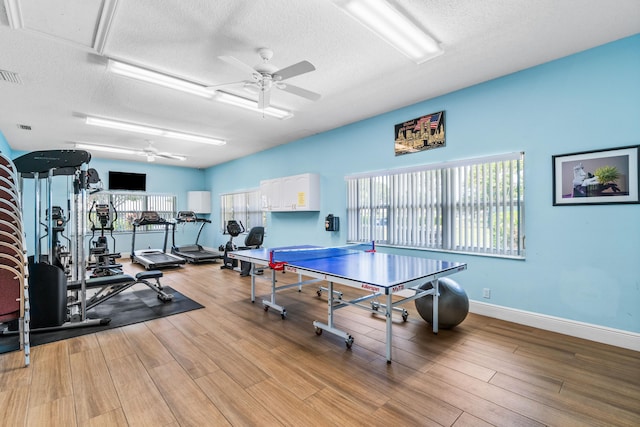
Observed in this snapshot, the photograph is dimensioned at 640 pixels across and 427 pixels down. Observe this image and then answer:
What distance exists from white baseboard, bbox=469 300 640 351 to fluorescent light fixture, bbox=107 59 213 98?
4628 mm

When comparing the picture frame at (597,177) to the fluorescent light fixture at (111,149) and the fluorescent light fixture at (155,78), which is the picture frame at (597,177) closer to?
the fluorescent light fixture at (155,78)

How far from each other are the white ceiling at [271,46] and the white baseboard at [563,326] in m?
2.91

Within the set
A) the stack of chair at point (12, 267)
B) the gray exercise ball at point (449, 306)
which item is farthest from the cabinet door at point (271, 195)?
the stack of chair at point (12, 267)

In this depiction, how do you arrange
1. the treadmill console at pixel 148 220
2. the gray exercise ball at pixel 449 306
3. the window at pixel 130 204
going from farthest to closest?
the window at pixel 130 204 → the treadmill console at pixel 148 220 → the gray exercise ball at pixel 449 306

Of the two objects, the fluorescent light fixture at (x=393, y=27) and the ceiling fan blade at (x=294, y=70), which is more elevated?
the fluorescent light fixture at (x=393, y=27)

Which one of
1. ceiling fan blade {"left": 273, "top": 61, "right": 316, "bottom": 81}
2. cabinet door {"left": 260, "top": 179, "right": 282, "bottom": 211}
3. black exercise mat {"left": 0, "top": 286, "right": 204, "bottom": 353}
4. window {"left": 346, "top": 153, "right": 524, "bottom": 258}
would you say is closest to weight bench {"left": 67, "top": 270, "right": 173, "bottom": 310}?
black exercise mat {"left": 0, "top": 286, "right": 204, "bottom": 353}

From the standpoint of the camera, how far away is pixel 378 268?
287 centimetres

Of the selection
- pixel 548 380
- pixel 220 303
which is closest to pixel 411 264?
pixel 548 380

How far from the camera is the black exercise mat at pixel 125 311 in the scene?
301 centimetres

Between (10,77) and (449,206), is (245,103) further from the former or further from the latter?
(449,206)

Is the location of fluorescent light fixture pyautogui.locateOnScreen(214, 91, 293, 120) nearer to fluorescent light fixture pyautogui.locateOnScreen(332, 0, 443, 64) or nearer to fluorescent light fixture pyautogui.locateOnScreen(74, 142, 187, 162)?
fluorescent light fixture pyautogui.locateOnScreen(332, 0, 443, 64)

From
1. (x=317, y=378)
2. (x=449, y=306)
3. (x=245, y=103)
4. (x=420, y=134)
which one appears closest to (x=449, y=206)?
(x=420, y=134)

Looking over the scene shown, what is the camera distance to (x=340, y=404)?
1961 millimetres

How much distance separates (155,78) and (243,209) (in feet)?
18.2
